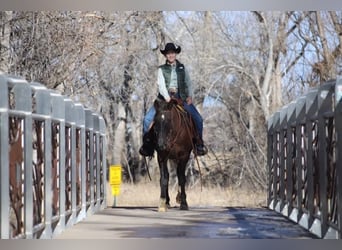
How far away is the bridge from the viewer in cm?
618

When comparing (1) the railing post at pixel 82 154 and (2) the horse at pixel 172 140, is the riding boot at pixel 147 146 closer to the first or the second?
(2) the horse at pixel 172 140

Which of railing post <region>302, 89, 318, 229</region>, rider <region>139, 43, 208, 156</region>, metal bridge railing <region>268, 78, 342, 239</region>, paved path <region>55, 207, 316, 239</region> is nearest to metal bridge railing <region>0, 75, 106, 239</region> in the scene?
paved path <region>55, 207, 316, 239</region>

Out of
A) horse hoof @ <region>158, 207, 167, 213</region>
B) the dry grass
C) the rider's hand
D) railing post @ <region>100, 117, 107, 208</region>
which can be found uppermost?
the rider's hand

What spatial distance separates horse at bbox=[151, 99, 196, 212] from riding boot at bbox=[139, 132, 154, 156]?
69 mm

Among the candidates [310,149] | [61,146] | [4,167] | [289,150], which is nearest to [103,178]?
[61,146]

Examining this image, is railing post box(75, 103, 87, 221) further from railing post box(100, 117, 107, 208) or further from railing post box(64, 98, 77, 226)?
railing post box(100, 117, 107, 208)

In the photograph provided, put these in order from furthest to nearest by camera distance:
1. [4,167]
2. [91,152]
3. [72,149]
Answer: [91,152] < [72,149] < [4,167]

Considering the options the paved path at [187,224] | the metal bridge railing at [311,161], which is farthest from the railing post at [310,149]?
the paved path at [187,224]

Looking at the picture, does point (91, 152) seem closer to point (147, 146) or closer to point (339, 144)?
point (147, 146)

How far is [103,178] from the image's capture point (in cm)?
911

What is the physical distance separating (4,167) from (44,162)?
1199 mm

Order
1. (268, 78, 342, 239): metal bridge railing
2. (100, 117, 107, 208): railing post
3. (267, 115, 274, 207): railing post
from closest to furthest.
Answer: (268, 78, 342, 239): metal bridge railing → (100, 117, 107, 208): railing post → (267, 115, 274, 207): railing post

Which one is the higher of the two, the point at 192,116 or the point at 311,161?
the point at 192,116

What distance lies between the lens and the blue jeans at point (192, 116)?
8.45 m
